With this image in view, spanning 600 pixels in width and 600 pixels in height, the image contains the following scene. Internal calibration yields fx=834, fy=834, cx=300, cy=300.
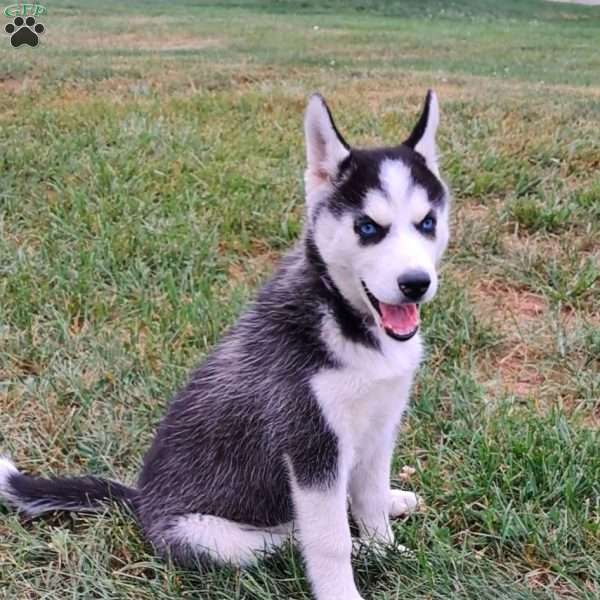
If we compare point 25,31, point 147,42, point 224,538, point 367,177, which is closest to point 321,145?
point 367,177

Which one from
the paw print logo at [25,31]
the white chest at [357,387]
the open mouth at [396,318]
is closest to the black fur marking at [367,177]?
the open mouth at [396,318]

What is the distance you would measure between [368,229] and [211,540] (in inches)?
42.8

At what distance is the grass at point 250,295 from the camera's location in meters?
2.69

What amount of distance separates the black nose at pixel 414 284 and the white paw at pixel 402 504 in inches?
37.8

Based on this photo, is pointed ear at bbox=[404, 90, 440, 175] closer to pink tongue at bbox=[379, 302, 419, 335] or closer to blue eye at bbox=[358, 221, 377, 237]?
blue eye at bbox=[358, 221, 377, 237]

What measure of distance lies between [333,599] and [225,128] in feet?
15.0

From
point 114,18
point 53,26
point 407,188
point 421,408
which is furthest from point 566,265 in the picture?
point 114,18

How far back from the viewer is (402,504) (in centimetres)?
294

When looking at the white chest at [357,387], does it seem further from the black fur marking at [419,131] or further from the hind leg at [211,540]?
the black fur marking at [419,131]

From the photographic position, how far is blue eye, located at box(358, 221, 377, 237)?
2.39m

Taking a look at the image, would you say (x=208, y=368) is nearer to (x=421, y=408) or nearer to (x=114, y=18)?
(x=421, y=408)

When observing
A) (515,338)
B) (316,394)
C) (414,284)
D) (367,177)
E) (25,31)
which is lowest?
(515,338)

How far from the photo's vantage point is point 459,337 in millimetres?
3912

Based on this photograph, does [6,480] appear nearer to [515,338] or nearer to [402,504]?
[402,504]
